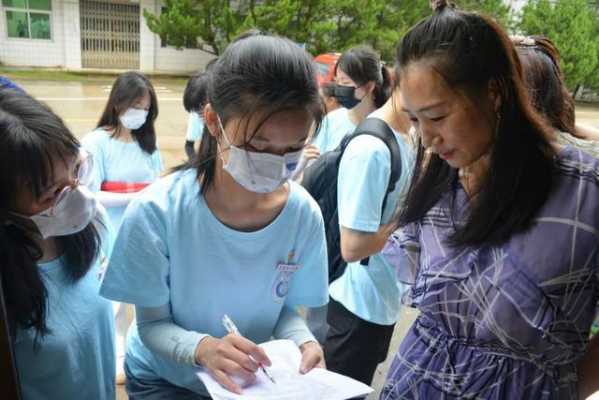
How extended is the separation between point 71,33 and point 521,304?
2053mm

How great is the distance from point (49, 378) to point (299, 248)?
2.05ft

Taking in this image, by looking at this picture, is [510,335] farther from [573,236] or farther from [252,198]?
[252,198]

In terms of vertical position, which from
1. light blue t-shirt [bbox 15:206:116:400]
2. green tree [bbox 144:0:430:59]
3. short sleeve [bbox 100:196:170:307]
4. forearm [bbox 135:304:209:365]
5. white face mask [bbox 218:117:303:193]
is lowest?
light blue t-shirt [bbox 15:206:116:400]

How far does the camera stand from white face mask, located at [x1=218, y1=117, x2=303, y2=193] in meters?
1.02

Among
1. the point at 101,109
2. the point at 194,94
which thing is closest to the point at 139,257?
the point at 194,94

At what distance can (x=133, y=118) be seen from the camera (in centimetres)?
254

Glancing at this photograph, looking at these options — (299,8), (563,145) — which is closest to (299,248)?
(563,145)

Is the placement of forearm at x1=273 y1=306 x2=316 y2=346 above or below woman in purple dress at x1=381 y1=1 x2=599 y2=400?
below

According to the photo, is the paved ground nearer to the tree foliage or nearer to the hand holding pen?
the hand holding pen

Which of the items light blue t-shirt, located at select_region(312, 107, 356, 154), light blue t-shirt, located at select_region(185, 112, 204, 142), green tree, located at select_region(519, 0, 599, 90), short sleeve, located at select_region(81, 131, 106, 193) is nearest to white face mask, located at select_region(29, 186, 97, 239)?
short sleeve, located at select_region(81, 131, 106, 193)

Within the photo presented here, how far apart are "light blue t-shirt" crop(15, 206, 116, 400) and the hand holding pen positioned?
335 mm

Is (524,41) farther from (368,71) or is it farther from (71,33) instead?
(71,33)

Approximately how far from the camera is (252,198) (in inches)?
43.5

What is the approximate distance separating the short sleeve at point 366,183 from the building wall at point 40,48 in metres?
1.11
